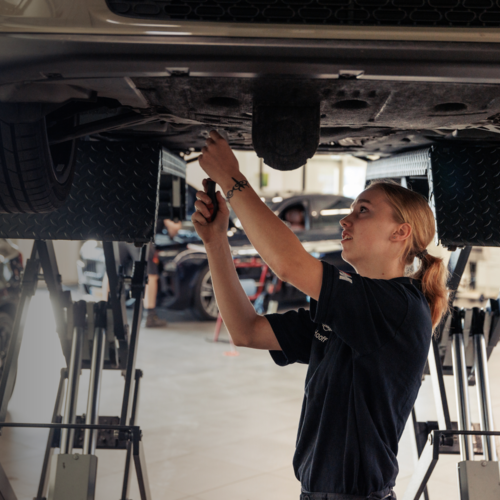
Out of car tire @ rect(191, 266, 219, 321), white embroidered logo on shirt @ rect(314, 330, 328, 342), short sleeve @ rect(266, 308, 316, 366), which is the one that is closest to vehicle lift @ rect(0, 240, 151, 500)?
short sleeve @ rect(266, 308, 316, 366)

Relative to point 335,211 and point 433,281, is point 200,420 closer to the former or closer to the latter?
point 433,281

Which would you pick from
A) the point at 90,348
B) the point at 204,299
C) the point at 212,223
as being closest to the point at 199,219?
the point at 212,223

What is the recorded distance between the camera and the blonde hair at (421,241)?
1.62 m

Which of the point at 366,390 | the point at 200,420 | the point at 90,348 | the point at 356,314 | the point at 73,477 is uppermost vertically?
the point at 356,314

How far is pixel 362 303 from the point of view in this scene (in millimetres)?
1335

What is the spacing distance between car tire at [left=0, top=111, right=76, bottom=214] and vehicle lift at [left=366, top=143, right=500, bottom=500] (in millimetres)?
1276

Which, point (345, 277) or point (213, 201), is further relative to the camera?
point (213, 201)

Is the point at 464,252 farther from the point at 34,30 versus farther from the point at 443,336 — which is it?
the point at 34,30

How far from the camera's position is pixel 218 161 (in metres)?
1.42

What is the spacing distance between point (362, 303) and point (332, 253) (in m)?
7.06

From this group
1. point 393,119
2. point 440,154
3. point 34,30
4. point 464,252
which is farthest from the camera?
point 464,252

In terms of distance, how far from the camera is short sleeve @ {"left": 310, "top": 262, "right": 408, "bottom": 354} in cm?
132

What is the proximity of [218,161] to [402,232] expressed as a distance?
0.52m

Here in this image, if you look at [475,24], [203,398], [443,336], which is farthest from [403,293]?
[203,398]
